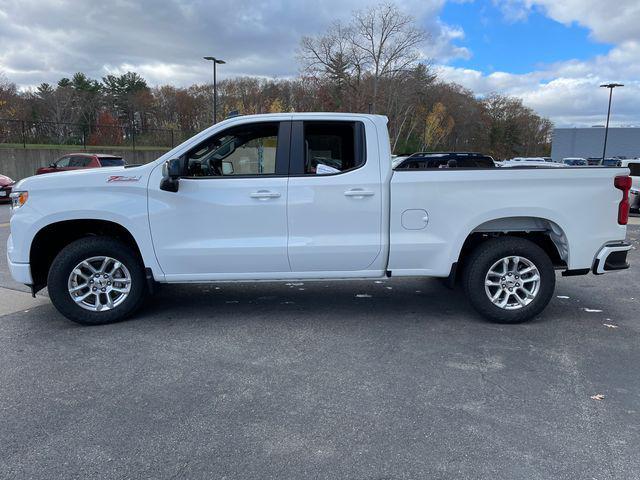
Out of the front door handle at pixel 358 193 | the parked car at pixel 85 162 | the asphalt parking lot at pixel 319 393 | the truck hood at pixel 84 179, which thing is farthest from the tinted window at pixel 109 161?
the front door handle at pixel 358 193

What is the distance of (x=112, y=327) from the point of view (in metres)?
4.91

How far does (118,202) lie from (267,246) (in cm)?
146

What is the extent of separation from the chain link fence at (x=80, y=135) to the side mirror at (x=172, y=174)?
1096 inches

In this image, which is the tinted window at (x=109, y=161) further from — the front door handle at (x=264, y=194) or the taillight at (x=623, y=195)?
the taillight at (x=623, y=195)

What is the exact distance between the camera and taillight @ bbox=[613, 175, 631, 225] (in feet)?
A: 16.0

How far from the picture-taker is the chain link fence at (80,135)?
28156mm

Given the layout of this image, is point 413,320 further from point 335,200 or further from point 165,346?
point 165,346

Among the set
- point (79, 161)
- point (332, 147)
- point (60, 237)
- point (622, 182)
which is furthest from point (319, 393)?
point (79, 161)

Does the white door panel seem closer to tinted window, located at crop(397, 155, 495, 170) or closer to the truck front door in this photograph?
the truck front door

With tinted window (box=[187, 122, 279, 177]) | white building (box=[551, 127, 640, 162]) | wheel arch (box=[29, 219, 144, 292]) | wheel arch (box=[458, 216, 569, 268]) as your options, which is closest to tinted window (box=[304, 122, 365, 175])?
tinted window (box=[187, 122, 279, 177])

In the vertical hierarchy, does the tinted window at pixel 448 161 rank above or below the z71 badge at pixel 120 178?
above

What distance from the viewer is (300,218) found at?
189 inches

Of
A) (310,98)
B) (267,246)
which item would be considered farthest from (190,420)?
(310,98)

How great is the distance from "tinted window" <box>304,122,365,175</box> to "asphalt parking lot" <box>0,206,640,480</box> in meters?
1.59
